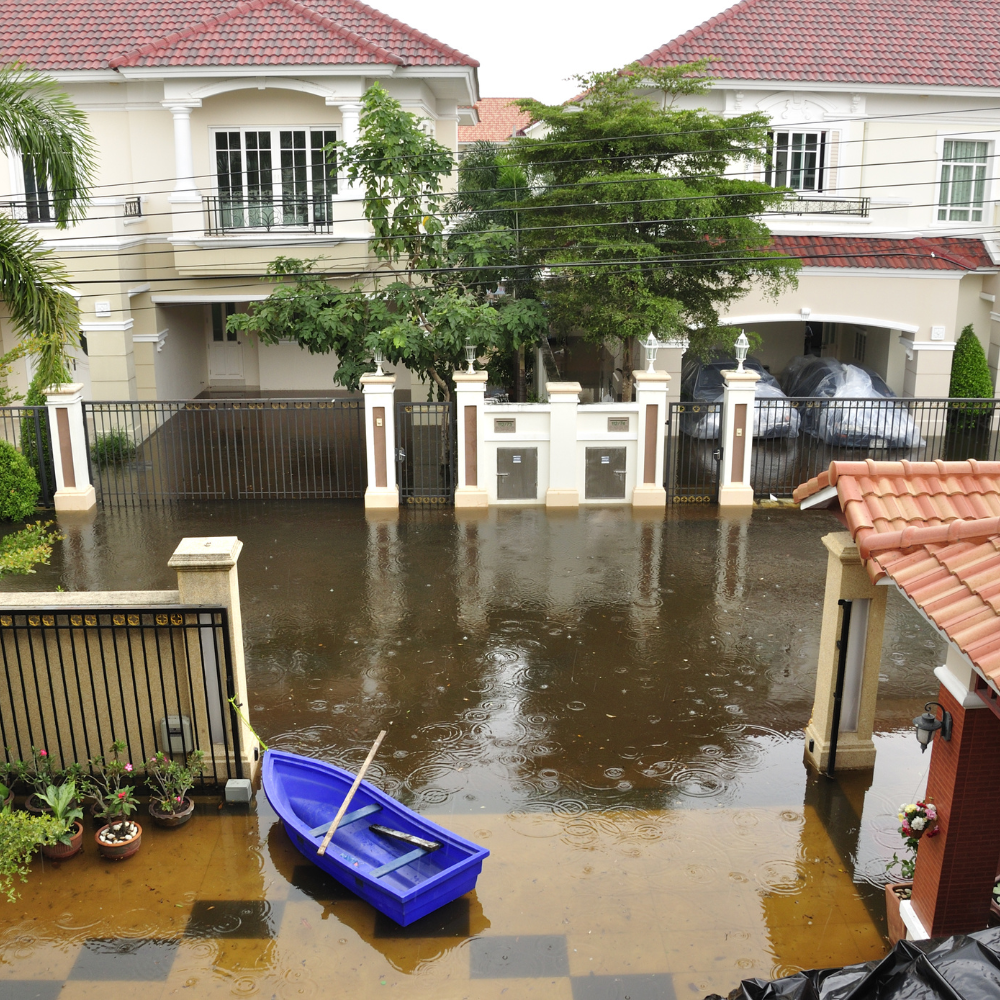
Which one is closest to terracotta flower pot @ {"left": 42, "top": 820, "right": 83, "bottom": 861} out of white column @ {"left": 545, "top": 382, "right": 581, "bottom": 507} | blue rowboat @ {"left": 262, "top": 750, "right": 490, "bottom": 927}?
blue rowboat @ {"left": 262, "top": 750, "right": 490, "bottom": 927}

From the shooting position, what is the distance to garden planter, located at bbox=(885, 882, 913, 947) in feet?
24.2

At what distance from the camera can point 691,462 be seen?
770 inches

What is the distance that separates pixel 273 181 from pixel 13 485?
9.01 metres

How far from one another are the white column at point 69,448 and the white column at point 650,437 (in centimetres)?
902

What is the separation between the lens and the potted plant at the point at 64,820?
329 inches

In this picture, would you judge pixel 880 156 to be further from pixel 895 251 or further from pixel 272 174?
pixel 272 174

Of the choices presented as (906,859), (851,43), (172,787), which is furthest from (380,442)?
(851,43)

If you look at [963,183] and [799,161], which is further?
[963,183]

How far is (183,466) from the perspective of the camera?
20.6m

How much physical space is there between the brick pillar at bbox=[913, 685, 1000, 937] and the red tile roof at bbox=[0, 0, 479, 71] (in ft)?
60.0

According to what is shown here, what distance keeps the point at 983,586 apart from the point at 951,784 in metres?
1.41

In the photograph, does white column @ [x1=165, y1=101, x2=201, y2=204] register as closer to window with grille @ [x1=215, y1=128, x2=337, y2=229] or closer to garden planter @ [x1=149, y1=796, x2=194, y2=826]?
window with grille @ [x1=215, y1=128, x2=337, y2=229]

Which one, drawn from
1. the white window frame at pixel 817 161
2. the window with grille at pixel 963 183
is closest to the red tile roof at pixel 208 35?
the white window frame at pixel 817 161

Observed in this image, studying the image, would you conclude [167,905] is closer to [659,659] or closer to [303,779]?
[303,779]
